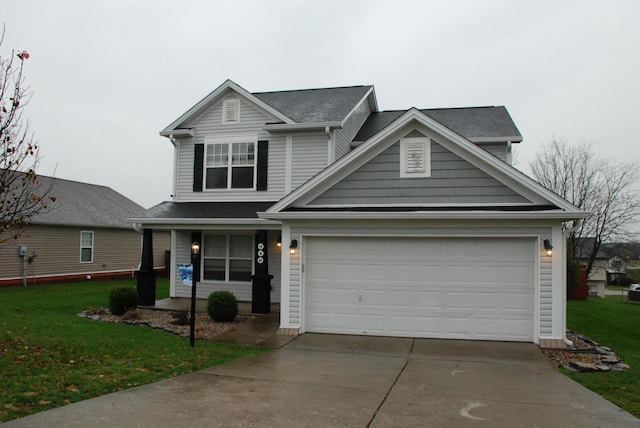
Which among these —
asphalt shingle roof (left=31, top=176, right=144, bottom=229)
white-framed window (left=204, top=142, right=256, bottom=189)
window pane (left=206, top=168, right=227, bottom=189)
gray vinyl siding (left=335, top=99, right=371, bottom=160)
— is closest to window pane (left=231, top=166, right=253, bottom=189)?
white-framed window (left=204, top=142, right=256, bottom=189)

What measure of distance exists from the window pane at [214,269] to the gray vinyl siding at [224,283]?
0.57ft

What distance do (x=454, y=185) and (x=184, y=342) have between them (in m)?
6.64

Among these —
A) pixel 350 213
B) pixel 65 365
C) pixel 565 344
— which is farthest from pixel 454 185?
pixel 65 365

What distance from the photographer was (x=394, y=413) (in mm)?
5859

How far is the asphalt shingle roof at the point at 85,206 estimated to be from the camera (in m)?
23.3

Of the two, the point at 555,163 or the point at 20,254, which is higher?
the point at 555,163

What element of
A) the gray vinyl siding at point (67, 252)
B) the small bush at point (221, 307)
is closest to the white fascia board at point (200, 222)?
the small bush at point (221, 307)

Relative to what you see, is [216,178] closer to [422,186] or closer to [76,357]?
[422,186]

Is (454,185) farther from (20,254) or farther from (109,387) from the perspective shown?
(20,254)

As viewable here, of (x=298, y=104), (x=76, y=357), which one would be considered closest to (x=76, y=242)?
(x=298, y=104)

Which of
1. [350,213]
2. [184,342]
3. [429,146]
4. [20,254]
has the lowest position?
[184,342]

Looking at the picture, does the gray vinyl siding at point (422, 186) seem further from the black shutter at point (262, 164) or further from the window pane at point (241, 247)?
the window pane at point (241, 247)

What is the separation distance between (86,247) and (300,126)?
15.1m

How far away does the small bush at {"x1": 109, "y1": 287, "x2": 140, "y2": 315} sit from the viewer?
1331cm
